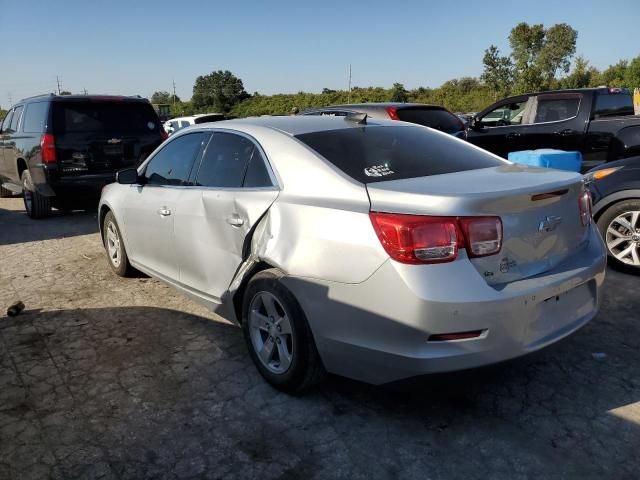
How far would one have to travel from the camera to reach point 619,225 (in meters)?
4.99

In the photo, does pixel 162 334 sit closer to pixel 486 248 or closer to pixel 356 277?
pixel 356 277

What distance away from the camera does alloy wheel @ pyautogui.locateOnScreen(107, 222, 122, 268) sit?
5.25 m

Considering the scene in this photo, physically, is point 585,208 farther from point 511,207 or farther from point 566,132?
point 566,132

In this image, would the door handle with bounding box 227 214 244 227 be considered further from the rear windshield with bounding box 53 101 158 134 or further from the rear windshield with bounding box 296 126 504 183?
the rear windshield with bounding box 53 101 158 134

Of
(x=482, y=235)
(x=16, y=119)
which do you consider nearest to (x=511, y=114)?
(x=482, y=235)

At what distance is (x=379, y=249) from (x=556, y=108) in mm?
7048

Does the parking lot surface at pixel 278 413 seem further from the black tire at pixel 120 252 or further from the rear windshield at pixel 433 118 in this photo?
the rear windshield at pixel 433 118

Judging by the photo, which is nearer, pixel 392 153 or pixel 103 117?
pixel 392 153

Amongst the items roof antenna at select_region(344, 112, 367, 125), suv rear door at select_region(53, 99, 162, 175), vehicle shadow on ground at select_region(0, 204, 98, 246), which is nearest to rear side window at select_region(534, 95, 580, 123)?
roof antenna at select_region(344, 112, 367, 125)

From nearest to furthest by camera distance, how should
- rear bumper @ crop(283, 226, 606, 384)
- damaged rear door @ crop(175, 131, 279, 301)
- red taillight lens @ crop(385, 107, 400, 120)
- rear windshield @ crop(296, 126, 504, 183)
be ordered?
rear bumper @ crop(283, 226, 606, 384), rear windshield @ crop(296, 126, 504, 183), damaged rear door @ crop(175, 131, 279, 301), red taillight lens @ crop(385, 107, 400, 120)

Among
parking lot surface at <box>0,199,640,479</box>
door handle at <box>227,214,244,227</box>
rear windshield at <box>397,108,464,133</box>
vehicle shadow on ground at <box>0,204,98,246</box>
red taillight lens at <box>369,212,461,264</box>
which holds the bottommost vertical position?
vehicle shadow on ground at <box>0,204,98,246</box>

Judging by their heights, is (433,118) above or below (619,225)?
above

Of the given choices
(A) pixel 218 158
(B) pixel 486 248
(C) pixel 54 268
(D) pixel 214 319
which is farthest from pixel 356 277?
(C) pixel 54 268

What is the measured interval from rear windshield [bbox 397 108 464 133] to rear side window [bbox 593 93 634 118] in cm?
211
